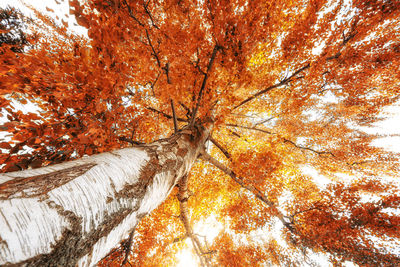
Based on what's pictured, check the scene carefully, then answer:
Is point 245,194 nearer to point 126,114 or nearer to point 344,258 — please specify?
point 344,258

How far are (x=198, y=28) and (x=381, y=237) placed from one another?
395 inches

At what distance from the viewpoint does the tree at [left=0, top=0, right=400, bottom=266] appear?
3.71 feet

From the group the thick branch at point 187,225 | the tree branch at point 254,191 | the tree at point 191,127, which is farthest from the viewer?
the thick branch at point 187,225

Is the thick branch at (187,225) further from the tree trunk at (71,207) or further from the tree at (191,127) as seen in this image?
the tree trunk at (71,207)

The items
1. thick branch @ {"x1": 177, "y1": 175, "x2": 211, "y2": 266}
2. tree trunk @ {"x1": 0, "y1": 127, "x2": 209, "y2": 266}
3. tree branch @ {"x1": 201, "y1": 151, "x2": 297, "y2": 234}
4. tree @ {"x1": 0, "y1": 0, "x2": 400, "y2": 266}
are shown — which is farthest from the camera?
thick branch @ {"x1": 177, "y1": 175, "x2": 211, "y2": 266}

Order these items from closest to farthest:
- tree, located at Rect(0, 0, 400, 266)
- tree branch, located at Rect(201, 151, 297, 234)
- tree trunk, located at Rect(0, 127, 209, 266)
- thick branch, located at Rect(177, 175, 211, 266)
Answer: tree trunk, located at Rect(0, 127, 209, 266) < tree, located at Rect(0, 0, 400, 266) < tree branch, located at Rect(201, 151, 297, 234) < thick branch, located at Rect(177, 175, 211, 266)

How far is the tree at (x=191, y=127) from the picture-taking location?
1.13 m

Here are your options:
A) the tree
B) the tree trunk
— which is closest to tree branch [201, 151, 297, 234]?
the tree

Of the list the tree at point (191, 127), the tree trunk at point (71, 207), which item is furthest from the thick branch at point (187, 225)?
the tree trunk at point (71, 207)

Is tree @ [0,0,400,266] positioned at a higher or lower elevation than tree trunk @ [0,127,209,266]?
higher

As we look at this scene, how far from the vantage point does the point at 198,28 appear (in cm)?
403

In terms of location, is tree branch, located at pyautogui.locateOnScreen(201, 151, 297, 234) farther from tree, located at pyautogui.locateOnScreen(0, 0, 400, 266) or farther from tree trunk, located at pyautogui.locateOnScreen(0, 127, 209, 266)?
tree trunk, located at pyautogui.locateOnScreen(0, 127, 209, 266)

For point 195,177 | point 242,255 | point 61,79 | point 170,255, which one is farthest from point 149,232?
point 61,79

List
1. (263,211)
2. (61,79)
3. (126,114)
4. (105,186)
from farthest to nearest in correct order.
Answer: (263,211)
(126,114)
(61,79)
(105,186)
